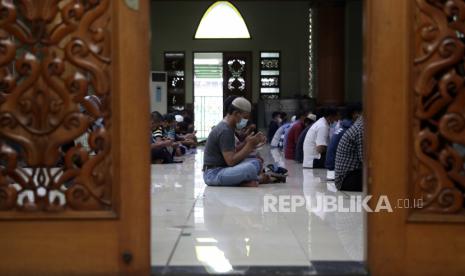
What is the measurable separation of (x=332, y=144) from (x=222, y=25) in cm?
1253

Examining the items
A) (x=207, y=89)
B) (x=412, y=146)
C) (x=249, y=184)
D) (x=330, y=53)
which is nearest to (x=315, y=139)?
(x=249, y=184)

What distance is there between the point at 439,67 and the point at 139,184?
4.86 ft

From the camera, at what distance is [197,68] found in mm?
19484

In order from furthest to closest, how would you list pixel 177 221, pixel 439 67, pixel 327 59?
pixel 327 59 < pixel 177 221 < pixel 439 67

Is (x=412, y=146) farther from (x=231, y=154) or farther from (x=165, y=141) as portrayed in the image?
(x=165, y=141)

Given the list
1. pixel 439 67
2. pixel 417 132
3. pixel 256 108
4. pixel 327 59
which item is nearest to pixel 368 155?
pixel 417 132

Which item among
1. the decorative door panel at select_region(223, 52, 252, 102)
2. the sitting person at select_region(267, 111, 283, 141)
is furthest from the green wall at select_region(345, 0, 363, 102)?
the sitting person at select_region(267, 111, 283, 141)

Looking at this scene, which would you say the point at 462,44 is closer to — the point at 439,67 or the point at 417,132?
the point at 439,67

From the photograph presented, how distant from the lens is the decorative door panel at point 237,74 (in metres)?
19.3

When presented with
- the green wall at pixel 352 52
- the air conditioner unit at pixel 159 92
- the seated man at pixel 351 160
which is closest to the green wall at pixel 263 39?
the green wall at pixel 352 52

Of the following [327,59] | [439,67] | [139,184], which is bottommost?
[139,184]

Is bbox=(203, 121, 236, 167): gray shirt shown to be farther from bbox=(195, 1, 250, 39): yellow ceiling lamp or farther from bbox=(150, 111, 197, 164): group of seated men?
bbox=(195, 1, 250, 39): yellow ceiling lamp

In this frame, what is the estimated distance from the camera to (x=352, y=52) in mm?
18000

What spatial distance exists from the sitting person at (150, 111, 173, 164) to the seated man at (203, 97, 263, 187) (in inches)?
102
